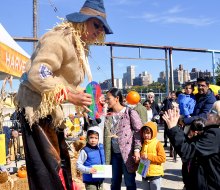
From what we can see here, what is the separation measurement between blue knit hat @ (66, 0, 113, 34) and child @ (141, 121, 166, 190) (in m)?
2.44

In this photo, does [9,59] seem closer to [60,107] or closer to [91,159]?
[91,159]

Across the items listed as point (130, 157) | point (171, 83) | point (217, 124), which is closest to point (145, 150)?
point (130, 157)

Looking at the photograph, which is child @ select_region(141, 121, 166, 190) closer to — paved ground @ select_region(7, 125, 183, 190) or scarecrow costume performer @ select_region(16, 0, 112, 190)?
paved ground @ select_region(7, 125, 183, 190)

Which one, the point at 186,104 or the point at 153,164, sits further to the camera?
the point at 186,104

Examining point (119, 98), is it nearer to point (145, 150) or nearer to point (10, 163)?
point (145, 150)

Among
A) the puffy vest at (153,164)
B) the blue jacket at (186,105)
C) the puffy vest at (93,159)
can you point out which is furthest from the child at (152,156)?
the blue jacket at (186,105)

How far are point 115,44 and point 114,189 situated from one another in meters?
10.2

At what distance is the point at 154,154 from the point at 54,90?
106 inches

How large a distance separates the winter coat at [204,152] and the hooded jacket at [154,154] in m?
1.26

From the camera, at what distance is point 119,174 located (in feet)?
14.7

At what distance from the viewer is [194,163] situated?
3.20 meters

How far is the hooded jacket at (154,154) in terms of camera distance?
172 inches

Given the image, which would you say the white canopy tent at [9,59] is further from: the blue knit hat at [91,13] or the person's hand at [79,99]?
the person's hand at [79,99]

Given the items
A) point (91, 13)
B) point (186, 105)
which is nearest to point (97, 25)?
point (91, 13)
